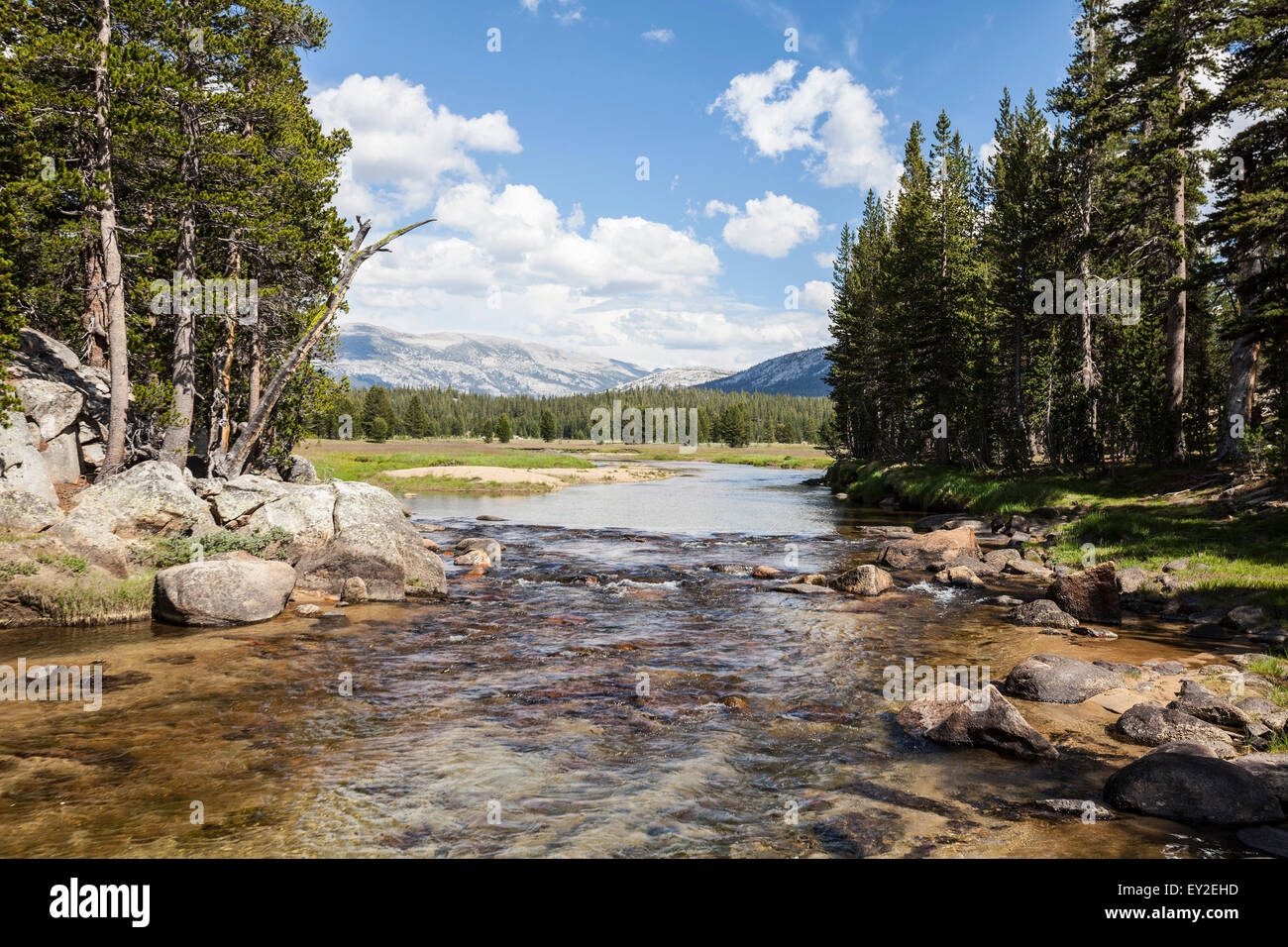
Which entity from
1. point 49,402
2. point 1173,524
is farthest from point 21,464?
point 1173,524

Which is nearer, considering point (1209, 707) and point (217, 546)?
point (1209, 707)

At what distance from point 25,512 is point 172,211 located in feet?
40.0

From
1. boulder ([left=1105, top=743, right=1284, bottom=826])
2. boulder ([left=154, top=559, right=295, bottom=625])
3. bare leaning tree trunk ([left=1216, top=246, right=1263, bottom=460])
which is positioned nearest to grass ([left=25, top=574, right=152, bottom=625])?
boulder ([left=154, top=559, right=295, bottom=625])

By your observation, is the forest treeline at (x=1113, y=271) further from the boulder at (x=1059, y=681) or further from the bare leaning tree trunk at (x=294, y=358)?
the bare leaning tree trunk at (x=294, y=358)

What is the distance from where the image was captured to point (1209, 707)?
988cm

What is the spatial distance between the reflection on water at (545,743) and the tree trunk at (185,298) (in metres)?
8.91

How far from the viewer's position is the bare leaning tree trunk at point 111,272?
61.4 ft

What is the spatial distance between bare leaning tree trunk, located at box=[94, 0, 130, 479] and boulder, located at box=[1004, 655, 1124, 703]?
22.5 meters

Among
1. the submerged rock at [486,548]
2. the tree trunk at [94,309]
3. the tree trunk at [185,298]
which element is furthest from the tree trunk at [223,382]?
the submerged rock at [486,548]

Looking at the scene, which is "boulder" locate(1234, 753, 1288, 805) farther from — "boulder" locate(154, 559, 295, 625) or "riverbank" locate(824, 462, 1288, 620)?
"boulder" locate(154, 559, 295, 625)

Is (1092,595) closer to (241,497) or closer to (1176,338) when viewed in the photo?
(1176,338)

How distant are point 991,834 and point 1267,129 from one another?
68.5 ft

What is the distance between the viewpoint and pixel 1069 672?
38.1ft
